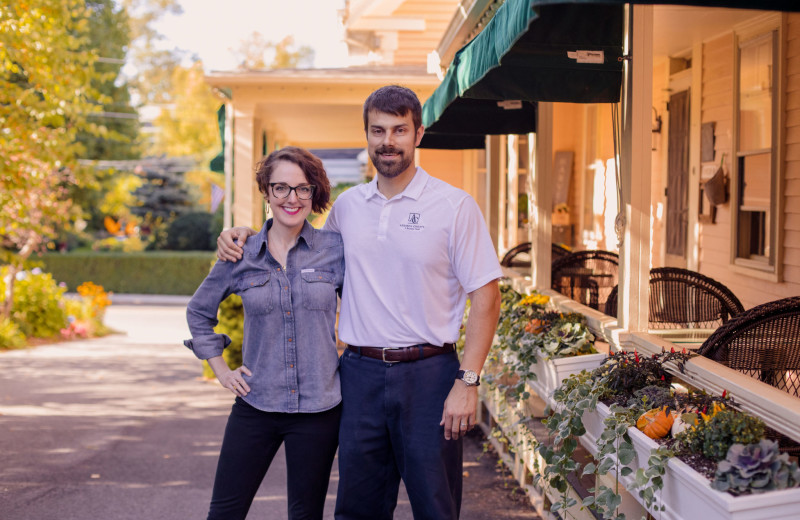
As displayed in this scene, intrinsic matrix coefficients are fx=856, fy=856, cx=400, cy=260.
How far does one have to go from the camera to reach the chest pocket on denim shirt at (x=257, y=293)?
3035mm

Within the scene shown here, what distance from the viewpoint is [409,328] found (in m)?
3.00

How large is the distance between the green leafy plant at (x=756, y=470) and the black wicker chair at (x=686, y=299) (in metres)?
3.05

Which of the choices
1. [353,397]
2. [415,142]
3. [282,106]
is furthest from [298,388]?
[282,106]

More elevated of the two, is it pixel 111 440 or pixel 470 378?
A: pixel 470 378

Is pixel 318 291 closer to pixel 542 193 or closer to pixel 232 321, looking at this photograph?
pixel 542 193

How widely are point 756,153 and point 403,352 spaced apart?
4375 mm

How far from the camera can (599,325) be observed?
4297 millimetres

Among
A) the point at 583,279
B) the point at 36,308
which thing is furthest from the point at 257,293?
the point at 36,308

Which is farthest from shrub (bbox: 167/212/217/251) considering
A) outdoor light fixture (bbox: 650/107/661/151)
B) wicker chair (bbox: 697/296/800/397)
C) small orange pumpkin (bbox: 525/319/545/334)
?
wicker chair (bbox: 697/296/800/397)

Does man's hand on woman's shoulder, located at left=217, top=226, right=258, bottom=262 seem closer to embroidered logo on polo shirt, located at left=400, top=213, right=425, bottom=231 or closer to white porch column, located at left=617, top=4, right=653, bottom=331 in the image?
embroidered logo on polo shirt, located at left=400, top=213, right=425, bottom=231

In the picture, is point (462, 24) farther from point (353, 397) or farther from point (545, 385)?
point (353, 397)

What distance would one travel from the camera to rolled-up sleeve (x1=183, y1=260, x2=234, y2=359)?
3135 millimetres

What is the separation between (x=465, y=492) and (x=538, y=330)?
4.52ft

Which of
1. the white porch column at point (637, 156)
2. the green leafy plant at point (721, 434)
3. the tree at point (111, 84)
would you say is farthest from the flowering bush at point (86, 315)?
the green leafy plant at point (721, 434)
